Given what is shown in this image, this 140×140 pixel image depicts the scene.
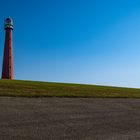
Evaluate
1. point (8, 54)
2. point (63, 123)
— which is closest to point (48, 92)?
point (63, 123)

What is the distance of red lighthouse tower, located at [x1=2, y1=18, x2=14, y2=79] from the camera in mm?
39812

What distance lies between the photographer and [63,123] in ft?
25.0

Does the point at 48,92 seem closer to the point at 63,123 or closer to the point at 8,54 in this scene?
the point at 63,123

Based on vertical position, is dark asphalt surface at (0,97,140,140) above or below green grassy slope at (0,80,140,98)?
below

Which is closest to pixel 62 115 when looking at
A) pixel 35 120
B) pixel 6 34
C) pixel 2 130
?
pixel 35 120

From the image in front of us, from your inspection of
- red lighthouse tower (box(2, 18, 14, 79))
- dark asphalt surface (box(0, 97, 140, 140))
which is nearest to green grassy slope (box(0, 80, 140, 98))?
dark asphalt surface (box(0, 97, 140, 140))

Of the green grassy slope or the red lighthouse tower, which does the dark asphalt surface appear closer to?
the green grassy slope

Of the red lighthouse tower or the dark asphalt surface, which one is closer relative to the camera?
the dark asphalt surface

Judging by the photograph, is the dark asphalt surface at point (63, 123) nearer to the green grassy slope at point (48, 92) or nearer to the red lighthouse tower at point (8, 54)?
the green grassy slope at point (48, 92)

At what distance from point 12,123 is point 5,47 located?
3669cm

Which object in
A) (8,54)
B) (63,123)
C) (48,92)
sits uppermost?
(8,54)

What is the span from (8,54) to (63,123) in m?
35.6

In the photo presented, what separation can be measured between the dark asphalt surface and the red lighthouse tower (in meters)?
30.8

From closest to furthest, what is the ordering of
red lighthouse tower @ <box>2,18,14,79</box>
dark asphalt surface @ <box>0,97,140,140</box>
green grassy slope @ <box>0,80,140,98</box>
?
dark asphalt surface @ <box>0,97,140,140</box>, green grassy slope @ <box>0,80,140,98</box>, red lighthouse tower @ <box>2,18,14,79</box>
